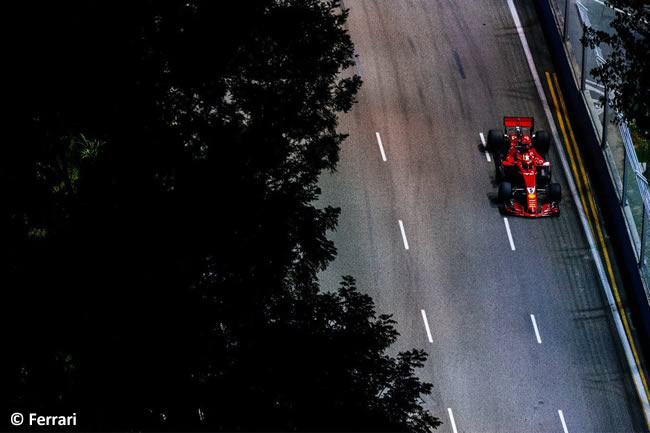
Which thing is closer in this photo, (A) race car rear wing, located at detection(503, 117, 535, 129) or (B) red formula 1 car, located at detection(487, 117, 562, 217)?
(B) red formula 1 car, located at detection(487, 117, 562, 217)

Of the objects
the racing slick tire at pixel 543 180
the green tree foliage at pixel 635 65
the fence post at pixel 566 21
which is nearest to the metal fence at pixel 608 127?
the fence post at pixel 566 21

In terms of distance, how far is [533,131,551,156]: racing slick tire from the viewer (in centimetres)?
3794

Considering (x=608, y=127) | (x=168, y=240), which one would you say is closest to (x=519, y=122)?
(x=608, y=127)

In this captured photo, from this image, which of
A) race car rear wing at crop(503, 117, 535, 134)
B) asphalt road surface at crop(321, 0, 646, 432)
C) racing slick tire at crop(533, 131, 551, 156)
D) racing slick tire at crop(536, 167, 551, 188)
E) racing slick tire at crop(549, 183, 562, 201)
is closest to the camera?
asphalt road surface at crop(321, 0, 646, 432)

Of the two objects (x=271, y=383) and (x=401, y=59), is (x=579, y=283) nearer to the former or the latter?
(x=401, y=59)

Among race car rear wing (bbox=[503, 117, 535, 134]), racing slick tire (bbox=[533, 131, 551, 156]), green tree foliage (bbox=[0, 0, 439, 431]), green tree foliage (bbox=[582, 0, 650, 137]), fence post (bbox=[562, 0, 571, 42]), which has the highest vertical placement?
fence post (bbox=[562, 0, 571, 42])

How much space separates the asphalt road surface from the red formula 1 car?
0.55 m

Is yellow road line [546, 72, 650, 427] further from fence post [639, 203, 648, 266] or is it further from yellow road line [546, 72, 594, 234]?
fence post [639, 203, 648, 266]

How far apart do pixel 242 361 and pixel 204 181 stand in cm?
358

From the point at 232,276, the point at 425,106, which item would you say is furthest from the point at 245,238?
the point at 425,106

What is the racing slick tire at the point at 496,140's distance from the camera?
3791 centimetres

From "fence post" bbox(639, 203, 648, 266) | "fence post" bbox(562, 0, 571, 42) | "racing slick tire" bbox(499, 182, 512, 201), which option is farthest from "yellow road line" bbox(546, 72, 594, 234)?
"racing slick tire" bbox(499, 182, 512, 201)

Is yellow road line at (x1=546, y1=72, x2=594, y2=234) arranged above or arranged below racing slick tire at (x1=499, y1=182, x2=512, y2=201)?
above

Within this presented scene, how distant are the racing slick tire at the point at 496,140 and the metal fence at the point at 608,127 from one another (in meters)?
2.80
